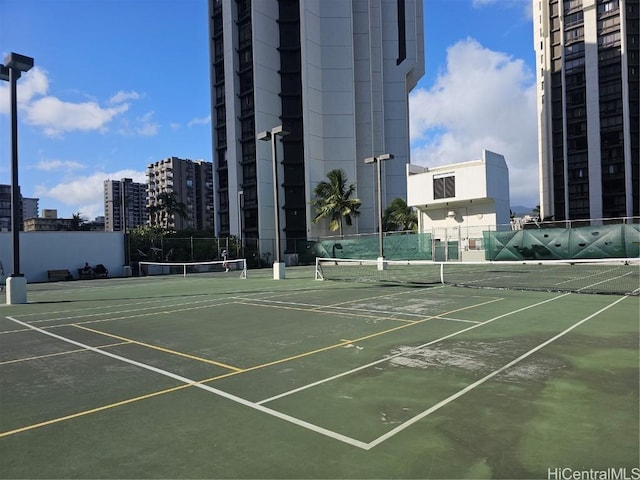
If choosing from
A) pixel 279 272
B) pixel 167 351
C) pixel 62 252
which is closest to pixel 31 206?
pixel 62 252

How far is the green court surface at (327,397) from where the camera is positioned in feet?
13.0

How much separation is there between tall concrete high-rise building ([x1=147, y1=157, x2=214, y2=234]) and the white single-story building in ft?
358

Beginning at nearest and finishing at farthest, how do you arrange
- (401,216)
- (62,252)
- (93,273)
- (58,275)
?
(58,275)
(62,252)
(93,273)
(401,216)

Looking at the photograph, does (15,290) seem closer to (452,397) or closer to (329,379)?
(329,379)

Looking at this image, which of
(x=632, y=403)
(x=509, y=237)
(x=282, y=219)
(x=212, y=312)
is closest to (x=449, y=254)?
(x=509, y=237)

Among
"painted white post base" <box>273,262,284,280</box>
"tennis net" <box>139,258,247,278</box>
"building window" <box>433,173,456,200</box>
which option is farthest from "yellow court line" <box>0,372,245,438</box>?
"building window" <box>433,173,456,200</box>

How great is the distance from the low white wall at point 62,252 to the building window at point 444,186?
94.8 ft

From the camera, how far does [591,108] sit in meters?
72.4

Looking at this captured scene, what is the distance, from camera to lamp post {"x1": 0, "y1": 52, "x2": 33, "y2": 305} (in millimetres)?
17312

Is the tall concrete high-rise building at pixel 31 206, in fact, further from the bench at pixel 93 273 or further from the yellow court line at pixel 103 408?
the yellow court line at pixel 103 408

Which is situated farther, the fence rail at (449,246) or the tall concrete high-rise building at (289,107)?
the tall concrete high-rise building at (289,107)

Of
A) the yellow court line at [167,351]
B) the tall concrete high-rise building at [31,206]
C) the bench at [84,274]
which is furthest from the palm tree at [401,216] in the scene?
the tall concrete high-rise building at [31,206]

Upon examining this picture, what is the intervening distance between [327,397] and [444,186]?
40.9 m

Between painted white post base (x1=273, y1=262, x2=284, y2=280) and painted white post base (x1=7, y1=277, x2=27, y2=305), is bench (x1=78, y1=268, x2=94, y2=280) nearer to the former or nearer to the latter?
painted white post base (x1=273, y1=262, x2=284, y2=280)
